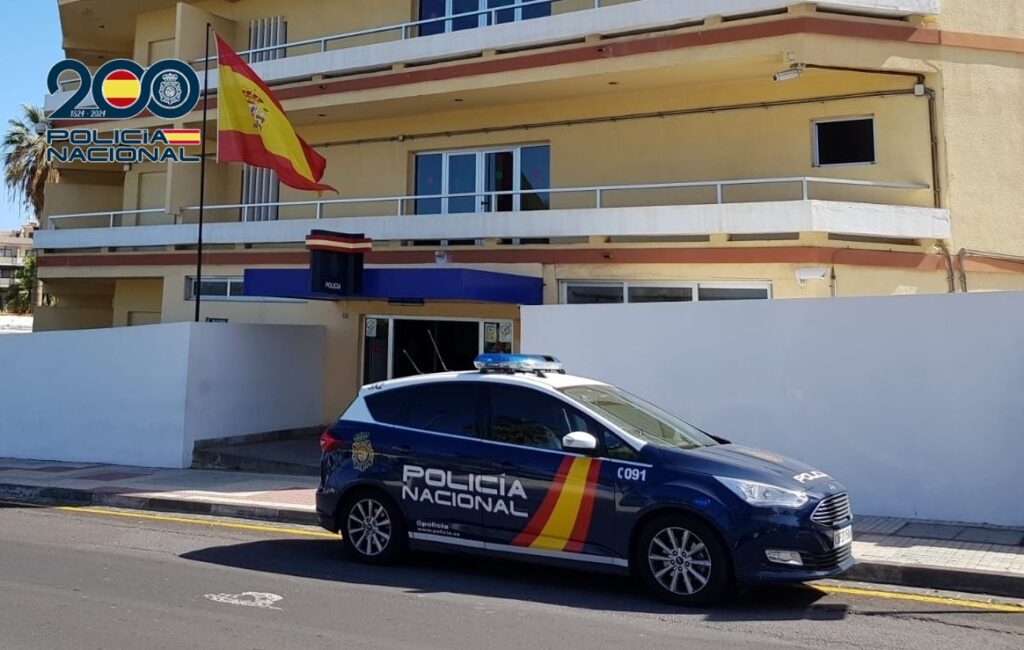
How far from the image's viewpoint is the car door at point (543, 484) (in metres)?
6.59

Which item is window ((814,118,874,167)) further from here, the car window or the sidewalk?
the car window

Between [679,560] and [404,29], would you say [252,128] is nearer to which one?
[404,29]

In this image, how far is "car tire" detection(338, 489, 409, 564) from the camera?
7.49 metres

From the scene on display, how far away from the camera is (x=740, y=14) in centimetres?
1292

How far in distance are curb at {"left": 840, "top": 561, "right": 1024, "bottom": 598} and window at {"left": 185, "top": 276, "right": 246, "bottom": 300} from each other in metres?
13.9

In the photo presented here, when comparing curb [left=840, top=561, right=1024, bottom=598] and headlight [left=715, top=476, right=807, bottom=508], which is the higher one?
headlight [left=715, top=476, right=807, bottom=508]

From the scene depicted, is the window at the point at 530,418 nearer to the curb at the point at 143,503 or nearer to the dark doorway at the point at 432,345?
the curb at the point at 143,503

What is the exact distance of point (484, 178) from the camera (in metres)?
16.6

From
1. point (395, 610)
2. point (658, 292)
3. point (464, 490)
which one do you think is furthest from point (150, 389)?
point (395, 610)

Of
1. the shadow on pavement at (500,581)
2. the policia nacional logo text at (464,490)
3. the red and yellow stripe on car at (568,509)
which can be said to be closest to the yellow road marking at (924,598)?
the shadow on pavement at (500,581)

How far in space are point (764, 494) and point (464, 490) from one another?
2430mm

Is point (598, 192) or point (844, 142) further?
point (598, 192)
